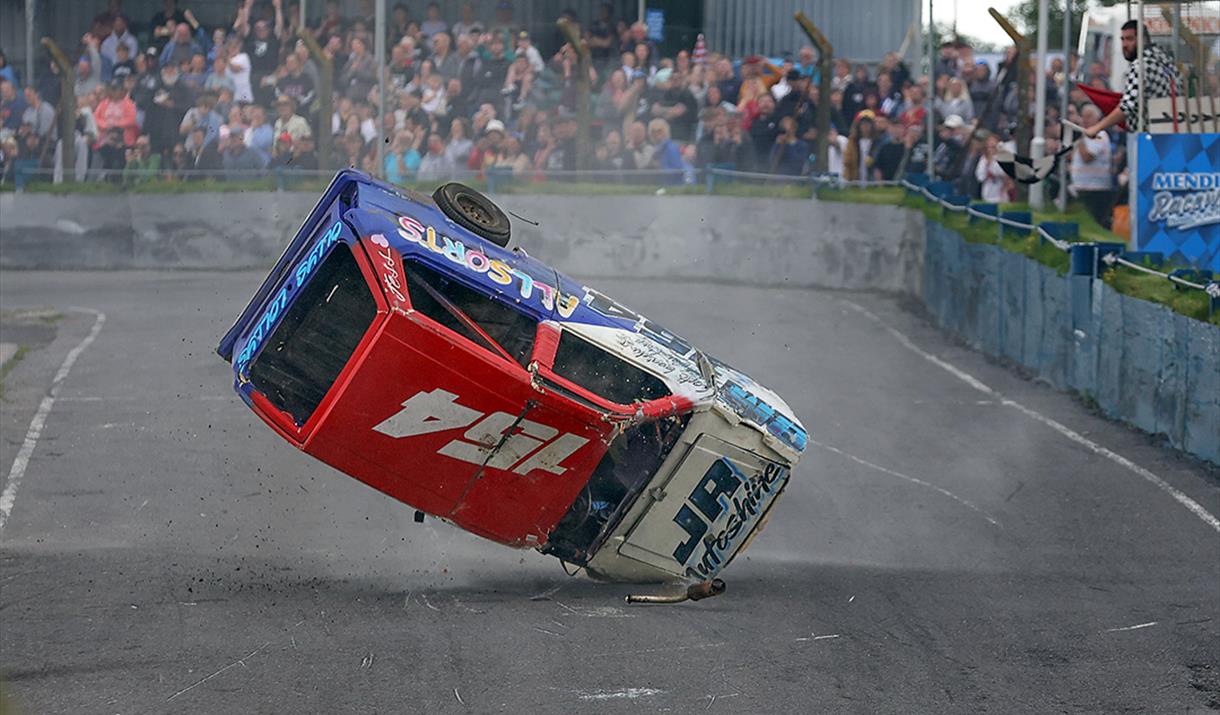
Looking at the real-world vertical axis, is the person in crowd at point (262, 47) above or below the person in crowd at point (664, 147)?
above

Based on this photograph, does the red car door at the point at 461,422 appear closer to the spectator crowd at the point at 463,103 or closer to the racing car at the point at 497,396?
the racing car at the point at 497,396

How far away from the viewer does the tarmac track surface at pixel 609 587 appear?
25.9 feet

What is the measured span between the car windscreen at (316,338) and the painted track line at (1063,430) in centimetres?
582

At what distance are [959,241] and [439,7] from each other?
8145mm

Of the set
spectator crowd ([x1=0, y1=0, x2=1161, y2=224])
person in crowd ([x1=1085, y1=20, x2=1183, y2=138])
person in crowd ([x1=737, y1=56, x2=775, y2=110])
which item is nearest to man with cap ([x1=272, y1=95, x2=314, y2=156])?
spectator crowd ([x1=0, y1=0, x2=1161, y2=224])

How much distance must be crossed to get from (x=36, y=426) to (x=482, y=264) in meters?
7.15

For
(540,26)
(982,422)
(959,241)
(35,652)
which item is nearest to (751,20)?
(540,26)

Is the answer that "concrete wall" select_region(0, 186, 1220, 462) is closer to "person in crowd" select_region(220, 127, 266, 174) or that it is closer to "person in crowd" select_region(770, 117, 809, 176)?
"person in crowd" select_region(220, 127, 266, 174)

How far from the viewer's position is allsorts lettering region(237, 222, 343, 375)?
8594 millimetres

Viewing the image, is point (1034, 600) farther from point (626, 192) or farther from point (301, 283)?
point (626, 192)

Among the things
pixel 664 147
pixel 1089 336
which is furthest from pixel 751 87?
pixel 1089 336

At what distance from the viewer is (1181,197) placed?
17281 millimetres

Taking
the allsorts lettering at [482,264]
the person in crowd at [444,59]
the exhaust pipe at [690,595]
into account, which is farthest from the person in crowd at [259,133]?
the exhaust pipe at [690,595]

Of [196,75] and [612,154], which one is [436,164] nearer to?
[612,154]
